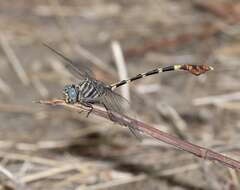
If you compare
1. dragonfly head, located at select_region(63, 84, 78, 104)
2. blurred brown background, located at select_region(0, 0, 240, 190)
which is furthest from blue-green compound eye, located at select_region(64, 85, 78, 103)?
blurred brown background, located at select_region(0, 0, 240, 190)

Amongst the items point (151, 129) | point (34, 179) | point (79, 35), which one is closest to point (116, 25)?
point (79, 35)

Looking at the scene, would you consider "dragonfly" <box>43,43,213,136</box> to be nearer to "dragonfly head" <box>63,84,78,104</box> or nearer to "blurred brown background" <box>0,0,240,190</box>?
"dragonfly head" <box>63,84,78,104</box>

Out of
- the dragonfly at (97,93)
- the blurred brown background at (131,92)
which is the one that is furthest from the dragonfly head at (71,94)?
the blurred brown background at (131,92)

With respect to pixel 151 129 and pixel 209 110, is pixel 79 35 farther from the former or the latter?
pixel 151 129

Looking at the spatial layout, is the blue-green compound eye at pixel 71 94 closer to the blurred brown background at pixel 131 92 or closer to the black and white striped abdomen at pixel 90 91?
the black and white striped abdomen at pixel 90 91

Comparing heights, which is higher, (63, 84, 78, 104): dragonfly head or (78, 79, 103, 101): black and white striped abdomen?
A: (78, 79, 103, 101): black and white striped abdomen
